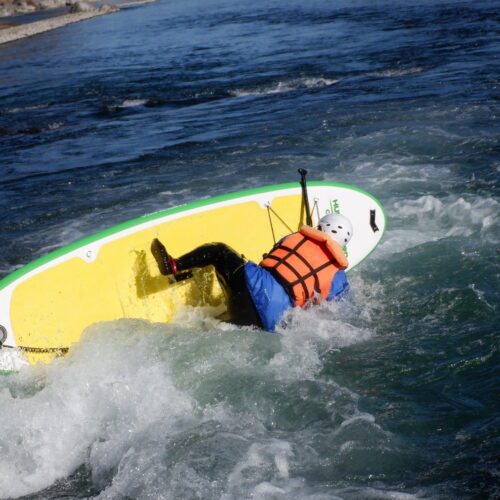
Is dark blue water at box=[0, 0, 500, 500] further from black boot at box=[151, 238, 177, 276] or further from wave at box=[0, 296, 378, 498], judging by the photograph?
black boot at box=[151, 238, 177, 276]

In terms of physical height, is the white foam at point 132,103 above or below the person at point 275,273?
above

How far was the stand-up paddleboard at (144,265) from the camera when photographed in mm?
4793

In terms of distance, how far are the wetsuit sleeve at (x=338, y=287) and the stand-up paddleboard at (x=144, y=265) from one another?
Answer: 1.03 meters

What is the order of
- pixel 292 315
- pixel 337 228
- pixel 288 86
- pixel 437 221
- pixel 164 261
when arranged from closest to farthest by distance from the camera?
pixel 164 261, pixel 292 315, pixel 337 228, pixel 437 221, pixel 288 86

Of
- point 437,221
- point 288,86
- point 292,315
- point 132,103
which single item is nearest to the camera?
point 292,315

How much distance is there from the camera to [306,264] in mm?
4914

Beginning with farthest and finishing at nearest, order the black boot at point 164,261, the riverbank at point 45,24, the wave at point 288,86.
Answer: the riverbank at point 45,24, the wave at point 288,86, the black boot at point 164,261

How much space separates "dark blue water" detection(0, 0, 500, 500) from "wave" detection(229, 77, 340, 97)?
77 mm

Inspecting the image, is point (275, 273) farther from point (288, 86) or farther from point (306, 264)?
point (288, 86)

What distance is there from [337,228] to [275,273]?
2.47 ft

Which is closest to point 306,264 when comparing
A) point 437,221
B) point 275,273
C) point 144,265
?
point 275,273

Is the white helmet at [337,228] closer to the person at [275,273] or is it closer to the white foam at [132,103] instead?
the person at [275,273]

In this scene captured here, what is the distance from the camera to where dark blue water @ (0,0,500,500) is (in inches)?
154

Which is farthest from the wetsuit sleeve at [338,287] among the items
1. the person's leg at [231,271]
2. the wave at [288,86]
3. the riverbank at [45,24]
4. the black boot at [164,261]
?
the riverbank at [45,24]
